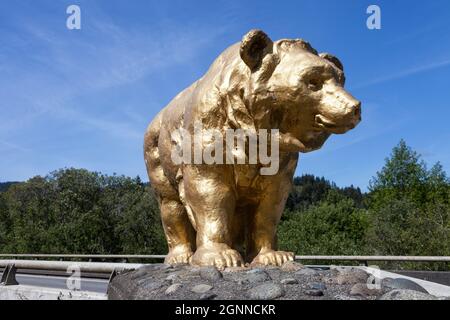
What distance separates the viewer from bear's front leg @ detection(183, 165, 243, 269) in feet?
12.4

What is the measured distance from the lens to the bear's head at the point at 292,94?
342 cm

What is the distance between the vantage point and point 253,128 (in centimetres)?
361

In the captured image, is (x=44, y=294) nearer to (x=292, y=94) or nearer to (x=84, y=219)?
(x=292, y=94)

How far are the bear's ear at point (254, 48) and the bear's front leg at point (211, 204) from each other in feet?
2.97

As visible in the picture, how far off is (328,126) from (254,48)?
86cm

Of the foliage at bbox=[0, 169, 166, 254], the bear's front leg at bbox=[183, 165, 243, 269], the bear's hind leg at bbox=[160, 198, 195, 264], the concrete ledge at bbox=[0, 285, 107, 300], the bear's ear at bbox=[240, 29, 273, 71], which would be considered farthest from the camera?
the foliage at bbox=[0, 169, 166, 254]

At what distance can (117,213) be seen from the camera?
30406mm

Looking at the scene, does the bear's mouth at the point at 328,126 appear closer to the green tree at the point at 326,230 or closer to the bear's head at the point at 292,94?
the bear's head at the point at 292,94

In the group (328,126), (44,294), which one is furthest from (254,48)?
(44,294)

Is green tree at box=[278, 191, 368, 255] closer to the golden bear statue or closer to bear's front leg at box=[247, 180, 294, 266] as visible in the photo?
bear's front leg at box=[247, 180, 294, 266]

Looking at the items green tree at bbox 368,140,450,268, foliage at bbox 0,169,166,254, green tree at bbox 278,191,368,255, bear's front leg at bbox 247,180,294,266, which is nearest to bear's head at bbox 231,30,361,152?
bear's front leg at bbox 247,180,294,266

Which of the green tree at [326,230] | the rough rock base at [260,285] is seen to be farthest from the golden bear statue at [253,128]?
the green tree at [326,230]
